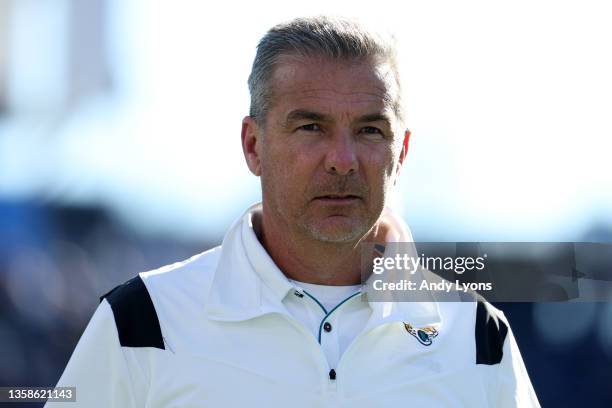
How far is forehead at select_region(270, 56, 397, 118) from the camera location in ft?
8.08

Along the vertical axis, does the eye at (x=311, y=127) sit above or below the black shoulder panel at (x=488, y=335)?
above

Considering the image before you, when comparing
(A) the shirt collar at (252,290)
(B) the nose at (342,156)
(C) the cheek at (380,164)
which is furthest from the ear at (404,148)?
(A) the shirt collar at (252,290)

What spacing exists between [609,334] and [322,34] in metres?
3.02

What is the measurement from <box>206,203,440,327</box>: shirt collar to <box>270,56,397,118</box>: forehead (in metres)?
0.38

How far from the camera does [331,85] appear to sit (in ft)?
8.14

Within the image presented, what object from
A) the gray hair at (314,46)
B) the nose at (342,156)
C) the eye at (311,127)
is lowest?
the nose at (342,156)

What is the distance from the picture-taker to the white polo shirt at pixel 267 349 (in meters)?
2.27

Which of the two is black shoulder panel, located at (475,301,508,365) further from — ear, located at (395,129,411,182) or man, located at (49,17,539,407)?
ear, located at (395,129,411,182)

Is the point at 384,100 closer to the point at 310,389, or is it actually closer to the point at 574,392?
the point at 310,389

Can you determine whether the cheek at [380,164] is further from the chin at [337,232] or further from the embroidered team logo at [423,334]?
the embroidered team logo at [423,334]

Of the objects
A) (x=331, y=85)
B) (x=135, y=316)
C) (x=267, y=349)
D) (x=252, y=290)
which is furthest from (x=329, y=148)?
(x=135, y=316)

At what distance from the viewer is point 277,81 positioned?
2562mm

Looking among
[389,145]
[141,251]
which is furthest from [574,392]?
[389,145]

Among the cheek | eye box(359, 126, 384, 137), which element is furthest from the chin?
eye box(359, 126, 384, 137)
